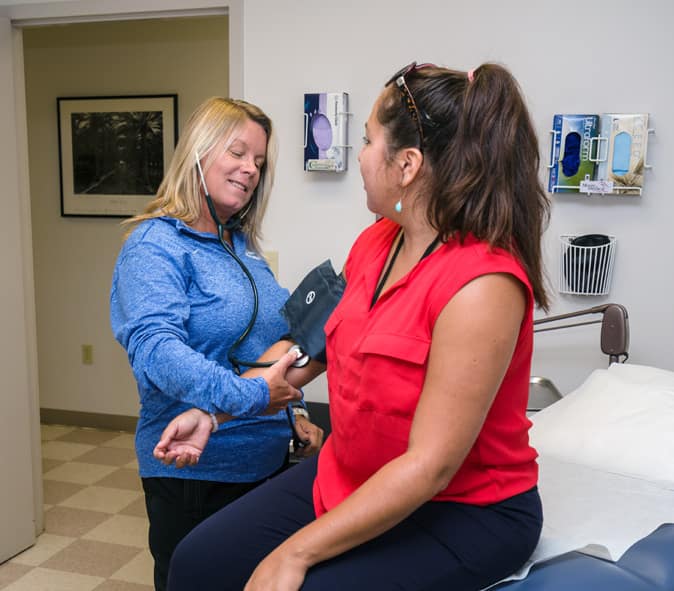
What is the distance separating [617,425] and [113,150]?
3.16m

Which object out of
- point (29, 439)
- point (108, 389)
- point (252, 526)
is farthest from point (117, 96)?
point (252, 526)

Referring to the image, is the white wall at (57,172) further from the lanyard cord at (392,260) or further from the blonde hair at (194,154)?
the lanyard cord at (392,260)

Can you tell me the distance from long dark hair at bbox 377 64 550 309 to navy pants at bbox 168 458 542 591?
33 centimetres

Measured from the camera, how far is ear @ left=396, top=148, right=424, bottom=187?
3.42 feet

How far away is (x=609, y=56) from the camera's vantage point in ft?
6.95

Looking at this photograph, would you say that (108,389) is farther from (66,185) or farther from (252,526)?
(252,526)

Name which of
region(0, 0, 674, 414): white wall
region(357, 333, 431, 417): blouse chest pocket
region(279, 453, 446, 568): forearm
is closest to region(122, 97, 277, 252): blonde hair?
region(357, 333, 431, 417): blouse chest pocket

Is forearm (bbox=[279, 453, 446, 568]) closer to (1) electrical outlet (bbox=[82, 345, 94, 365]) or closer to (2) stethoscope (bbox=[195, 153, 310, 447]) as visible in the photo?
(2) stethoscope (bbox=[195, 153, 310, 447])

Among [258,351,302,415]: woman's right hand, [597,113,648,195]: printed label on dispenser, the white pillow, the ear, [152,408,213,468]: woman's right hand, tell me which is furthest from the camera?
[597,113,648,195]: printed label on dispenser

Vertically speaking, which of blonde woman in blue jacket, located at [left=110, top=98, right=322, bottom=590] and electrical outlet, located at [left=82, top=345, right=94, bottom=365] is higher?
blonde woman in blue jacket, located at [left=110, top=98, right=322, bottom=590]

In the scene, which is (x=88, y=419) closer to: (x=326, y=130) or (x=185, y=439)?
(x=326, y=130)

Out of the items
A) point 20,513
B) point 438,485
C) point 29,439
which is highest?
point 438,485

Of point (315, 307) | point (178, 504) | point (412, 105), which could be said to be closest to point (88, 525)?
point (178, 504)

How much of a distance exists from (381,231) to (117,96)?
3.14 meters
